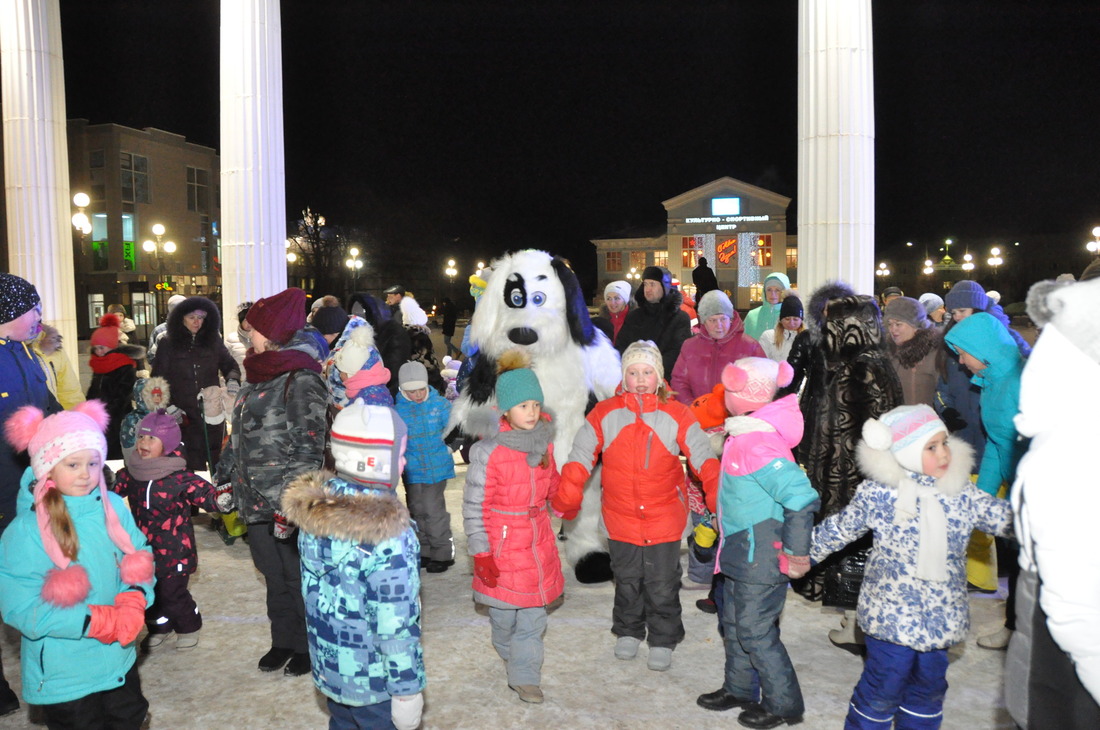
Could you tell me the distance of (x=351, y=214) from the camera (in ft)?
140

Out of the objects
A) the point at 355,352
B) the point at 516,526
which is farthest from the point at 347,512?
the point at 355,352

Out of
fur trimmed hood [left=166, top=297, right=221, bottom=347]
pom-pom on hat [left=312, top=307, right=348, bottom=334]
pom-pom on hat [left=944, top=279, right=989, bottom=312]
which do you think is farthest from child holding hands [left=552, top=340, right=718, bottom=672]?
fur trimmed hood [left=166, top=297, right=221, bottom=347]

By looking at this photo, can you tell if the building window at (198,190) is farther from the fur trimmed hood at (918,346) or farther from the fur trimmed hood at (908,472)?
the fur trimmed hood at (908,472)

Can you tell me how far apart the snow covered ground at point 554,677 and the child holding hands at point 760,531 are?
0.22m

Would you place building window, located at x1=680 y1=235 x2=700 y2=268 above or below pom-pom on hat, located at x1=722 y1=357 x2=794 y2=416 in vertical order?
above

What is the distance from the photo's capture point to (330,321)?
6605 millimetres

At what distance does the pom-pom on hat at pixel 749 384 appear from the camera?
12.0 ft

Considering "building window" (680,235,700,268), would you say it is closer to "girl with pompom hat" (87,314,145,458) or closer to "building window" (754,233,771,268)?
"building window" (754,233,771,268)

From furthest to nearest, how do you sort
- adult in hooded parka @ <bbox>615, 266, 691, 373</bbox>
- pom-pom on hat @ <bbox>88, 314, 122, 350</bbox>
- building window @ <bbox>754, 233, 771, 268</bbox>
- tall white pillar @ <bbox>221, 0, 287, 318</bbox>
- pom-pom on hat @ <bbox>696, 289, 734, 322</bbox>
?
1. building window @ <bbox>754, 233, 771, 268</bbox>
2. tall white pillar @ <bbox>221, 0, 287, 318</bbox>
3. pom-pom on hat @ <bbox>88, 314, 122, 350</bbox>
4. adult in hooded parka @ <bbox>615, 266, 691, 373</bbox>
5. pom-pom on hat @ <bbox>696, 289, 734, 322</bbox>

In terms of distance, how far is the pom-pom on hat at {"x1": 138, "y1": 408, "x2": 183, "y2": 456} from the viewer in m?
4.41

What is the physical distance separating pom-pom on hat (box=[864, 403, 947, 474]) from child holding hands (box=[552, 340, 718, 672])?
1.01 meters

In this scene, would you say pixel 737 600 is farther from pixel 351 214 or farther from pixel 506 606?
pixel 351 214

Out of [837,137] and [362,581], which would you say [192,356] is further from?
[837,137]

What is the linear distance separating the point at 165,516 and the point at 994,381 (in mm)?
4414
